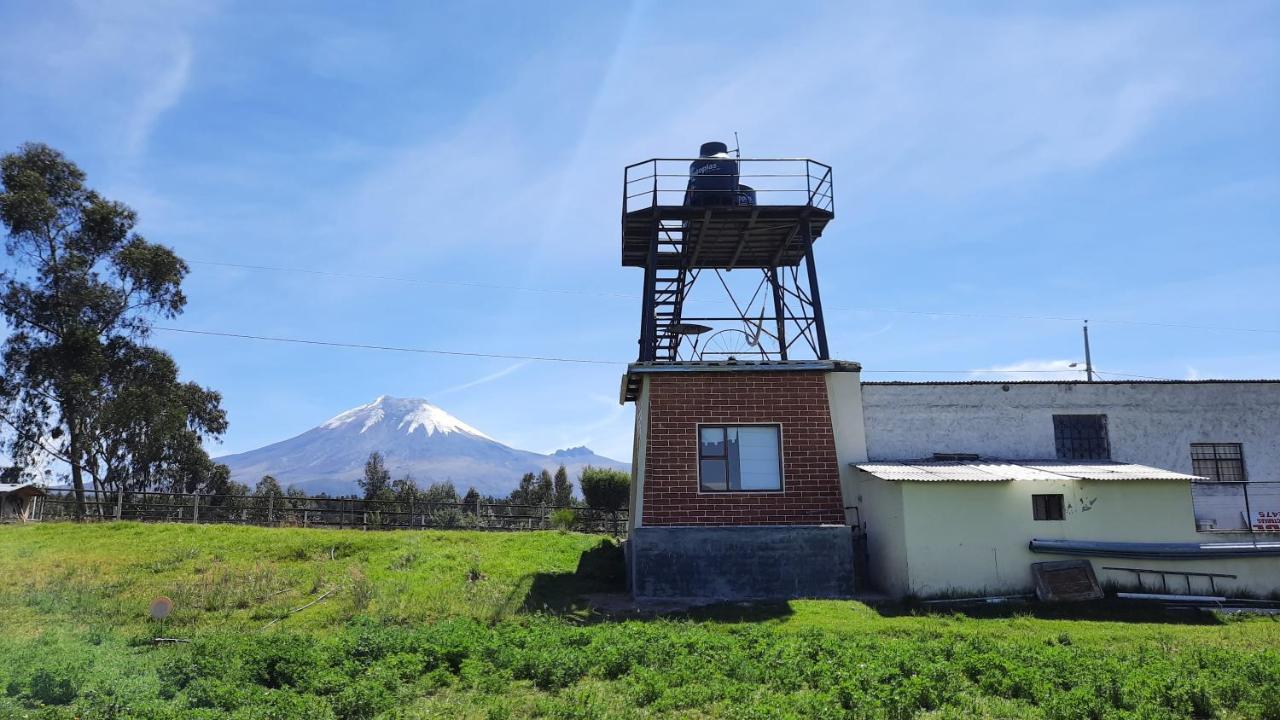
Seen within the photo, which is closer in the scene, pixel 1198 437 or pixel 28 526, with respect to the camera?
pixel 1198 437

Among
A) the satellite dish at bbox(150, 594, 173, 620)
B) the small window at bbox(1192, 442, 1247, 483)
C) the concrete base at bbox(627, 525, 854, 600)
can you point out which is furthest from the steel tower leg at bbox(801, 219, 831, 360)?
the satellite dish at bbox(150, 594, 173, 620)

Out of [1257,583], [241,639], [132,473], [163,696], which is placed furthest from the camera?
[132,473]

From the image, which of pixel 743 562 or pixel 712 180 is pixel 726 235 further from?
pixel 743 562

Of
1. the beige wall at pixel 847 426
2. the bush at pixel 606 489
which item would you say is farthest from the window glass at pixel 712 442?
the bush at pixel 606 489

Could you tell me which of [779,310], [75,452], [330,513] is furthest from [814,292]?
[75,452]

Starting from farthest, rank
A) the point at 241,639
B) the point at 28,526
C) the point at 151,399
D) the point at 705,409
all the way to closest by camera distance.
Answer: the point at 151,399 → the point at 28,526 → the point at 705,409 → the point at 241,639

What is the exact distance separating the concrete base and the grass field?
926 mm

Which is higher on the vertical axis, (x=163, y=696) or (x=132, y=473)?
(x=132, y=473)

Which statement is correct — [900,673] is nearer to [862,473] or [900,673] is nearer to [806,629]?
[806,629]

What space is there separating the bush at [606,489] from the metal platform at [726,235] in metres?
19.6

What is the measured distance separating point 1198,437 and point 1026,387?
535cm

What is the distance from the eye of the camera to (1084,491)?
18406mm

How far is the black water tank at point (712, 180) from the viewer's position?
2239 centimetres

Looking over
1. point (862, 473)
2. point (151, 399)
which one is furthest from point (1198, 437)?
point (151, 399)
